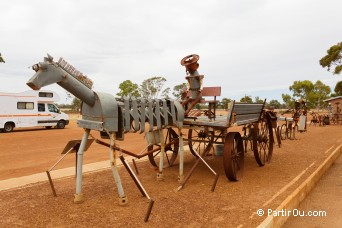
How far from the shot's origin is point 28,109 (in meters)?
21.1

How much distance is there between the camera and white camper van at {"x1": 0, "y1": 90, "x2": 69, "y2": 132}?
20031mm

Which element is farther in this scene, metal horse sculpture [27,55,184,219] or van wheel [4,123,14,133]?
van wheel [4,123,14,133]

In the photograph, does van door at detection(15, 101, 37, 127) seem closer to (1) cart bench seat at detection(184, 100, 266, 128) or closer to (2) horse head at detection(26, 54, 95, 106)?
(1) cart bench seat at detection(184, 100, 266, 128)

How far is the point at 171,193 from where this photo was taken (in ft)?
20.0

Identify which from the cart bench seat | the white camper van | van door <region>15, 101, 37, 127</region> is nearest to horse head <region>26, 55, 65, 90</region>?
the cart bench seat

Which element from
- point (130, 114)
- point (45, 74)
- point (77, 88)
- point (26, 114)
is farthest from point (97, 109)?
point (26, 114)

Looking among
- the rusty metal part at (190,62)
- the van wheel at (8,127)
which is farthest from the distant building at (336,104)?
the van wheel at (8,127)

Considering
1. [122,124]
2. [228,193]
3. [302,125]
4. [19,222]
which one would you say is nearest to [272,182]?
[228,193]

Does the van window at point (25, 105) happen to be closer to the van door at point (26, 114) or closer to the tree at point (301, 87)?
the van door at point (26, 114)

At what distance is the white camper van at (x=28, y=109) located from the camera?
65.7 feet

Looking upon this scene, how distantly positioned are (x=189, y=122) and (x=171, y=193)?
73.4 inches

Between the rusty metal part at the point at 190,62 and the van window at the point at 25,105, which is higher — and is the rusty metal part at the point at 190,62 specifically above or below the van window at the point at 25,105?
above

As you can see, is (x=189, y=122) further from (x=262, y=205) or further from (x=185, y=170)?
(x=262, y=205)

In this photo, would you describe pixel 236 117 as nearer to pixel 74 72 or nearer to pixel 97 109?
pixel 97 109
